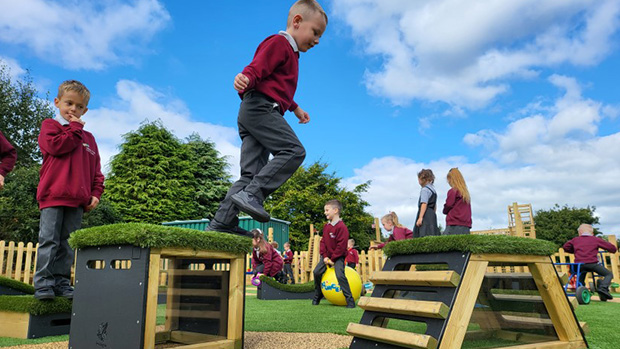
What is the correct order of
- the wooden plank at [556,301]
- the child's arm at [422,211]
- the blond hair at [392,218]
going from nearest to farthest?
the wooden plank at [556,301]
the child's arm at [422,211]
the blond hair at [392,218]

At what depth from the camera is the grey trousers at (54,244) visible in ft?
11.8

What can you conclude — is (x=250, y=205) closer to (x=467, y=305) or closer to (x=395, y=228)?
(x=467, y=305)

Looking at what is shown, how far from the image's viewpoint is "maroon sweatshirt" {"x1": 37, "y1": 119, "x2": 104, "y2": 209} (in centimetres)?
355

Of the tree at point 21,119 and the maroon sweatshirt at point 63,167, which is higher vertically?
the tree at point 21,119

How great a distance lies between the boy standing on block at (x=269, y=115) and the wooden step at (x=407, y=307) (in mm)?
914

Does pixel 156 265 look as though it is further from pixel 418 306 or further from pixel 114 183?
pixel 114 183

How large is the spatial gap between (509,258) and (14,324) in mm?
4082

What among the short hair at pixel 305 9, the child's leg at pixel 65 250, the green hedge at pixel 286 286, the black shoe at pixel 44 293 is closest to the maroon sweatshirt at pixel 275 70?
the short hair at pixel 305 9

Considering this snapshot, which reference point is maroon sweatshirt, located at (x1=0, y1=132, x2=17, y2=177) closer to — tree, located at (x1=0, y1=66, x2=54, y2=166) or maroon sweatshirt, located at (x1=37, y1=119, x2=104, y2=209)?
maroon sweatshirt, located at (x1=37, y1=119, x2=104, y2=209)

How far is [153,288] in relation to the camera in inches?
92.7

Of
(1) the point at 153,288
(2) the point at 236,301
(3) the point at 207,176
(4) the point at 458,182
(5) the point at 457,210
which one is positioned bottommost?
(2) the point at 236,301

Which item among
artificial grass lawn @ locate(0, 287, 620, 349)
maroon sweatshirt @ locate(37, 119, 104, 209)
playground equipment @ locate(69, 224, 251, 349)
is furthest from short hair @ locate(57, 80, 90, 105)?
artificial grass lawn @ locate(0, 287, 620, 349)

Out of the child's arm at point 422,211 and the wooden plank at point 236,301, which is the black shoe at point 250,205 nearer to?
the wooden plank at point 236,301

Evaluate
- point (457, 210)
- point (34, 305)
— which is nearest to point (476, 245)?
point (34, 305)
